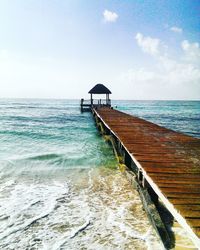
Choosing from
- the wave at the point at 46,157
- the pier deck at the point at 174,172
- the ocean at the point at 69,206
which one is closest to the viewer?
the pier deck at the point at 174,172

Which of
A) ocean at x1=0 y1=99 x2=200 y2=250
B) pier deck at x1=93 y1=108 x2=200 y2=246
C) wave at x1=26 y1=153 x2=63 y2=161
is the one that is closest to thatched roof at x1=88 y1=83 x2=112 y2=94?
wave at x1=26 y1=153 x2=63 y2=161

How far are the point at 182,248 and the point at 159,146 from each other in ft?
11.4

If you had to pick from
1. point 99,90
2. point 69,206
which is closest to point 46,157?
point 69,206

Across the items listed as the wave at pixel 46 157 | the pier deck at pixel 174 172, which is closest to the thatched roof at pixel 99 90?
the wave at pixel 46 157

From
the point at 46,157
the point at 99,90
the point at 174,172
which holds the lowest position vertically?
the point at 46,157

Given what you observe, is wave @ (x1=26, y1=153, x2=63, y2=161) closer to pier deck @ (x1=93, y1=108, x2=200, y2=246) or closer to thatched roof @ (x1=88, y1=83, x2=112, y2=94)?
pier deck @ (x1=93, y1=108, x2=200, y2=246)

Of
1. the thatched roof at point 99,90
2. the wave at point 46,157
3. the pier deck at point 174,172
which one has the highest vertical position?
the thatched roof at point 99,90

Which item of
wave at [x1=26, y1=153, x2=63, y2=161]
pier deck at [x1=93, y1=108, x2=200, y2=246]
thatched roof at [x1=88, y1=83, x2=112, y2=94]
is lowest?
wave at [x1=26, y1=153, x2=63, y2=161]

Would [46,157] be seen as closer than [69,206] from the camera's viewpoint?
No

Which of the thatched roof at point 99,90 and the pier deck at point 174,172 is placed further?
the thatched roof at point 99,90

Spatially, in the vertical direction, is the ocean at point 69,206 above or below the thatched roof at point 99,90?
below

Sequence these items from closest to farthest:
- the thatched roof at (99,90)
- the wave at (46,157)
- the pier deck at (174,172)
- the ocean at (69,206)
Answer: the pier deck at (174,172), the ocean at (69,206), the wave at (46,157), the thatched roof at (99,90)

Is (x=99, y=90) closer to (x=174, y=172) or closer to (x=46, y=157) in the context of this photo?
(x=46, y=157)

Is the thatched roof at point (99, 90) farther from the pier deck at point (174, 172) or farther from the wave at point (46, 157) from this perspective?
the pier deck at point (174, 172)
